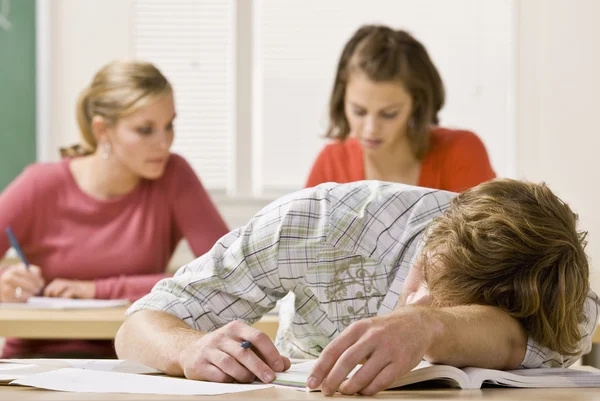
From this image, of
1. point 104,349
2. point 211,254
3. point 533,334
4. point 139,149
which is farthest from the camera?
point 139,149

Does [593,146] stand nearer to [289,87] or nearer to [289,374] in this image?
[289,87]

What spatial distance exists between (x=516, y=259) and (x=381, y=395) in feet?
1.05

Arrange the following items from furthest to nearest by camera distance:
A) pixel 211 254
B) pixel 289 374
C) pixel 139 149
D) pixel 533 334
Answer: pixel 139 149 → pixel 211 254 → pixel 533 334 → pixel 289 374

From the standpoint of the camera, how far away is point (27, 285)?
2.52 metres

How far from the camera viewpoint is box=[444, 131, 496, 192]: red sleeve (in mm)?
2744

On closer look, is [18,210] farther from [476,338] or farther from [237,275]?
[476,338]

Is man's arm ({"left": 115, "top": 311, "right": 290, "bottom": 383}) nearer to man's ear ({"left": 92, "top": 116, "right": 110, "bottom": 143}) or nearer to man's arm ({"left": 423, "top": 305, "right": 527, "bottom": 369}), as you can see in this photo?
man's arm ({"left": 423, "top": 305, "right": 527, "bottom": 369})

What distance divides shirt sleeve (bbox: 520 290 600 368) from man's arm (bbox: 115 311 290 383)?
0.34m

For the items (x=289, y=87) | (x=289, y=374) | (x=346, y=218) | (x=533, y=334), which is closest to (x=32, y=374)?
(x=289, y=374)

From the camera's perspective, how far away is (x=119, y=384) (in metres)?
1.03

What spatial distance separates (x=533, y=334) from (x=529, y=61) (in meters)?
2.93

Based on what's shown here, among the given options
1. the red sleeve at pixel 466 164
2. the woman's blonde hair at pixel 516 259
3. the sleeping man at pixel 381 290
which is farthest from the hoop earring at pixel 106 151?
the woman's blonde hair at pixel 516 259

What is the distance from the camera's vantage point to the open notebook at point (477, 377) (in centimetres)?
109

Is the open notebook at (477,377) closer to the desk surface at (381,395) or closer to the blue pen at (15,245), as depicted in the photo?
the desk surface at (381,395)
